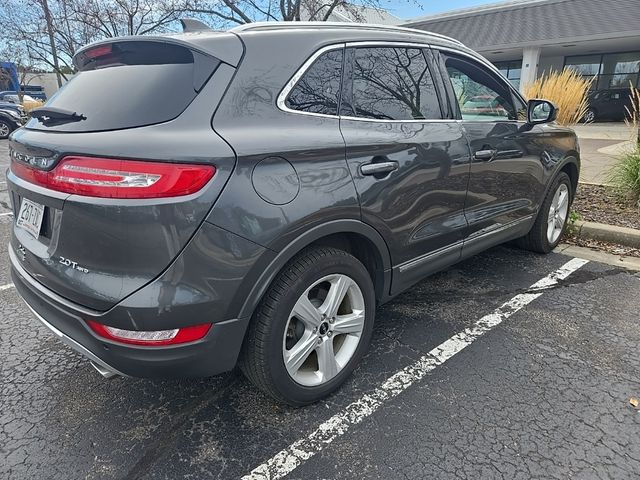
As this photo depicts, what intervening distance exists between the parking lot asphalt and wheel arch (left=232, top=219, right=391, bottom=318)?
575mm

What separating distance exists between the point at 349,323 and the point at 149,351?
1015 mm

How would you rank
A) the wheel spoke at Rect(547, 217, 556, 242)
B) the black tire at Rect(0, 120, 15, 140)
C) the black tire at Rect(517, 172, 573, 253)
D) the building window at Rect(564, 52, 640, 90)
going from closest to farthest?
1. the black tire at Rect(517, 172, 573, 253)
2. the wheel spoke at Rect(547, 217, 556, 242)
3. the black tire at Rect(0, 120, 15, 140)
4. the building window at Rect(564, 52, 640, 90)

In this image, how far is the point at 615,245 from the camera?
4680mm

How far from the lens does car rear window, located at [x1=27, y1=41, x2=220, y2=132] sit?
5.94 feet

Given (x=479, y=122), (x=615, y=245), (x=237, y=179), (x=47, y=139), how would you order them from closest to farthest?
(x=237, y=179), (x=47, y=139), (x=479, y=122), (x=615, y=245)

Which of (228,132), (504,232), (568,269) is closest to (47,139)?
(228,132)

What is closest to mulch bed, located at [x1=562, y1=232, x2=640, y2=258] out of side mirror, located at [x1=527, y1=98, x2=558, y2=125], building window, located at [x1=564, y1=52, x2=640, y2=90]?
side mirror, located at [x1=527, y1=98, x2=558, y2=125]

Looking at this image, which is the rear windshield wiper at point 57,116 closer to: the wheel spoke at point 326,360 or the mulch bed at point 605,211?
the wheel spoke at point 326,360

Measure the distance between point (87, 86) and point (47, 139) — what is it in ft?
1.29

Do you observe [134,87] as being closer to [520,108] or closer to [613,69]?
[520,108]

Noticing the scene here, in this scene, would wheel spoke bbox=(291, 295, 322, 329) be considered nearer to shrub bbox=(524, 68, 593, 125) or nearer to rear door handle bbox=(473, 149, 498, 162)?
rear door handle bbox=(473, 149, 498, 162)

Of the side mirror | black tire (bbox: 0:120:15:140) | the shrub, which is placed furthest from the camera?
black tire (bbox: 0:120:15:140)

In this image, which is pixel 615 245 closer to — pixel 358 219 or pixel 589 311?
pixel 589 311

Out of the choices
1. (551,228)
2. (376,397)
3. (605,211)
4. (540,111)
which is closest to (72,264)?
(376,397)
